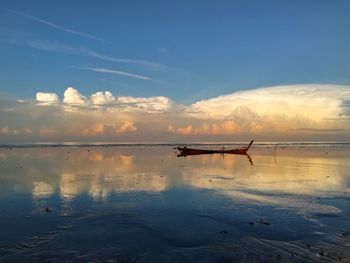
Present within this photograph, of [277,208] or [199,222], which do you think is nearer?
[199,222]

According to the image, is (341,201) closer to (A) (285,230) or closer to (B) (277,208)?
(B) (277,208)

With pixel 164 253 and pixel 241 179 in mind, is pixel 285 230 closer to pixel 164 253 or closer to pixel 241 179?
pixel 164 253

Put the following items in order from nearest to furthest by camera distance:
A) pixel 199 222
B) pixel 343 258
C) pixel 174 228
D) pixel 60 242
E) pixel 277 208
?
pixel 343 258, pixel 60 242, pixel 174 228, pixel 199 222, pixel 277 208

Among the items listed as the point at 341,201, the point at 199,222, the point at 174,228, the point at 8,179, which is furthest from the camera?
the point at 8,179

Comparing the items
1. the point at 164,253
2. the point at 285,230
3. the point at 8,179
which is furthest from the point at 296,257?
the point at 8,179

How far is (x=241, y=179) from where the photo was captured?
33719 millimetres

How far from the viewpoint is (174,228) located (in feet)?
54.0

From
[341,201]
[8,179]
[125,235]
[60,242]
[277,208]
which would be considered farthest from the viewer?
[8,179]

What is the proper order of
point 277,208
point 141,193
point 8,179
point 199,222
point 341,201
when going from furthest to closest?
point 8,179 → point 141,193 → point 341,201 → point 277,208 → point 199,222

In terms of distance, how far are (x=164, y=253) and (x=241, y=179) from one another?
21.6 meters

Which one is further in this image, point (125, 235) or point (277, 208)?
point (277, 208)

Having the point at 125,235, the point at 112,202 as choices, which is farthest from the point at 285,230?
the point at 112,202

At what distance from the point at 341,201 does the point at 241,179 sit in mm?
11700

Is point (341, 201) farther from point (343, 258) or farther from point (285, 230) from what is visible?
point (343, 258)
